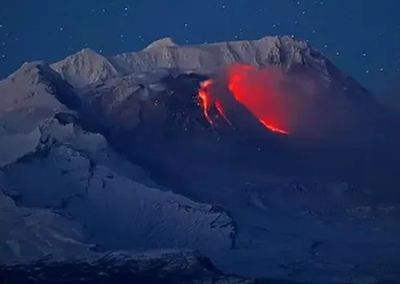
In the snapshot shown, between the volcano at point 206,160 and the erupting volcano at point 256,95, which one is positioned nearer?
the volcano at point 206,160

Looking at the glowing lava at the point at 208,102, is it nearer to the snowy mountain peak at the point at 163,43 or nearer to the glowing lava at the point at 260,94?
the glowing lava at the point at 260,94

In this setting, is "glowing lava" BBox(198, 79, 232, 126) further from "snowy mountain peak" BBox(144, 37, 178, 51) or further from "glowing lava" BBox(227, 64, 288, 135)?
"snowy mountain peak" BBox(144, 37, 178, 51)

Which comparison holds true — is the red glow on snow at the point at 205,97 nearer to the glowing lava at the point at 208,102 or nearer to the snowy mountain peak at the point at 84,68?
the glowing lava at the point at 208,102

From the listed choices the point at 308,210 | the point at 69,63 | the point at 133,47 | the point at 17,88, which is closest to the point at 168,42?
the point at 133,47

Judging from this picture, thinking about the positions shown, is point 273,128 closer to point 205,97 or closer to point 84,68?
point 205,97

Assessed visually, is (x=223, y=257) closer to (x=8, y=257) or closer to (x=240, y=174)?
(x=240, y=174)

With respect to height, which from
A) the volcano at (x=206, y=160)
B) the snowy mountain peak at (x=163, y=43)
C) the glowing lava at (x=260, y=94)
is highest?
the snowy mountain peak at (x=163, y=43)

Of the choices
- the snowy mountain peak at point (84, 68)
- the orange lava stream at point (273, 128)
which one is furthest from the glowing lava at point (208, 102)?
the snowy mountain peak at point (84, 68)

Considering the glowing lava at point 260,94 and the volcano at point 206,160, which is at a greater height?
the glowing lava at point 260,94

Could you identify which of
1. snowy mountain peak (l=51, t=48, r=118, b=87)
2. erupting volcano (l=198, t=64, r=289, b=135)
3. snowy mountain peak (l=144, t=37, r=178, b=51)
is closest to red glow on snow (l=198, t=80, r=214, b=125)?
erupting volcano (l=198, t=64, r=289, b=135)
